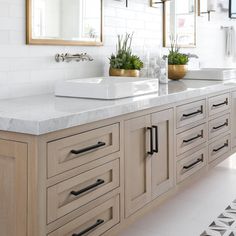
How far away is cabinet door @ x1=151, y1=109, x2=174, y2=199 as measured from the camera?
2612mm

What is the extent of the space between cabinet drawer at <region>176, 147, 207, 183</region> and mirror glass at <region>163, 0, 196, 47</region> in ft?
4.23

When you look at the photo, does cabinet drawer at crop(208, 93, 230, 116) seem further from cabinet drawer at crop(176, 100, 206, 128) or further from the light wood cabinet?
the light wood cabinet

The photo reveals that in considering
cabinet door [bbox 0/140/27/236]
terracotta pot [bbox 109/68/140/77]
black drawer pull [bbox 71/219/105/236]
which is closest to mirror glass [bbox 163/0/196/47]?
terracotta pot [bbox 109/68/140/77]

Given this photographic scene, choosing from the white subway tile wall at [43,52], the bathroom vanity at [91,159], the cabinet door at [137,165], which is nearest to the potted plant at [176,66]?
the white subway tile wall at [43,52]

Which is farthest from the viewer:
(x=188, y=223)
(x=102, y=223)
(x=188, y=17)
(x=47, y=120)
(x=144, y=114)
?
(x=188, y=17)

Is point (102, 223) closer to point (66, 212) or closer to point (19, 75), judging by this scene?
point (66, 212)

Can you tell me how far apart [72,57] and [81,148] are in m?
1.12

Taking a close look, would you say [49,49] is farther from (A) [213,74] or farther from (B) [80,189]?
(A) [213,74]

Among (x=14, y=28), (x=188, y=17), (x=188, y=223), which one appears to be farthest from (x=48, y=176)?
(x=188, y=17)

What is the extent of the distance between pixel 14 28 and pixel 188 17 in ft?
8.10

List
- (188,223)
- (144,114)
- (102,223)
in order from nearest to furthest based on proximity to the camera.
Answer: (102,223) < (144,114) < (188,223)

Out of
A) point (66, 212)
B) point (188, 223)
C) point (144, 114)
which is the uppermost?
point (144, 114)

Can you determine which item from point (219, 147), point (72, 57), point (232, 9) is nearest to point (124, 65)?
point (72, 57)

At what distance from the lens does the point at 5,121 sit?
1.76 meters
